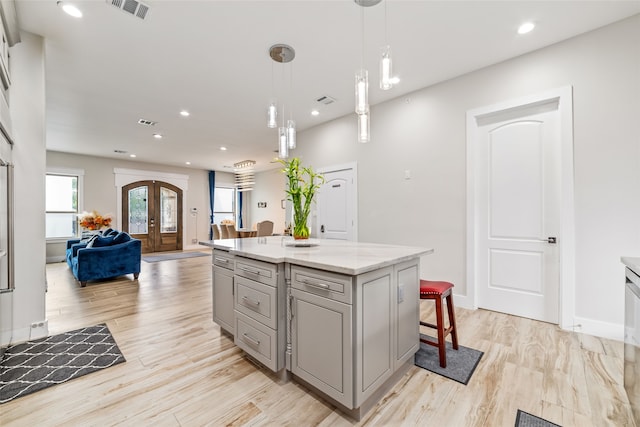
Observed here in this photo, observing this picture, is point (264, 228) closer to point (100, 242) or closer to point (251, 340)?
point (100, 242)

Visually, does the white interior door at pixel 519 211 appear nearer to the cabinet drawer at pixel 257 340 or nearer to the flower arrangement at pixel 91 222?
the cabinet drawer at pixel 257 340

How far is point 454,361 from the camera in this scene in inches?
84.1

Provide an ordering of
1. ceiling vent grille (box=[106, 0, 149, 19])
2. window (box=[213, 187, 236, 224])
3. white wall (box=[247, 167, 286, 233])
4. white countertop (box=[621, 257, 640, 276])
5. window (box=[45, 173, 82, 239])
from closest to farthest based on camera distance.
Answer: white countertop (box=[621, 257, 640, 276]), ceiling vent grille (box=[106, 0, 149, 19]), window (box=[45, 173, 82, 239]), white wall (box=[247, 167, 286, 233]), window (box=[213, 187, 236, 224])

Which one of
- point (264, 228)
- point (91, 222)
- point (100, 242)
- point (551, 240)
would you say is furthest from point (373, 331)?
point (264, 228)

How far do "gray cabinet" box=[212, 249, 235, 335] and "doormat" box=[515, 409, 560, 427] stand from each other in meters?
2.00

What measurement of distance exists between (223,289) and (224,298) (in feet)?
0.26

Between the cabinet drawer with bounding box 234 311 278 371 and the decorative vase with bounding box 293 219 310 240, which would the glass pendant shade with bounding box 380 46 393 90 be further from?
Result: the cabinet drawer with bounding box 234 311 278 371

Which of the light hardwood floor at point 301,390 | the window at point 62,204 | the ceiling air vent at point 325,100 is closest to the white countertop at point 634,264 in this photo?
the light hardwood floor at point 301,390

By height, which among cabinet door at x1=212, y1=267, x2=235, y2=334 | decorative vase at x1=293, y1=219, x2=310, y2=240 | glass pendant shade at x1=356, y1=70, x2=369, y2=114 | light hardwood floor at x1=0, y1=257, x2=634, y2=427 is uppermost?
glass pendant shade at x1=356, y1=70, x2=369, y2=114

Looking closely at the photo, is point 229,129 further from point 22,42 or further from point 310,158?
point 22,42

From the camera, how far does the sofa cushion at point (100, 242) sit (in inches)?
185

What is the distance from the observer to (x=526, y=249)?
302 cm

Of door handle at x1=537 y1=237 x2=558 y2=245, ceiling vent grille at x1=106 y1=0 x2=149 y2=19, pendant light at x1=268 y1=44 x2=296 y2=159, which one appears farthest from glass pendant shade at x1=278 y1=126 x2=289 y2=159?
door handle at x1=537 y1=237 x2=558 y2=245

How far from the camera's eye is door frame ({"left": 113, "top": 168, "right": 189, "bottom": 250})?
26.3 ft
